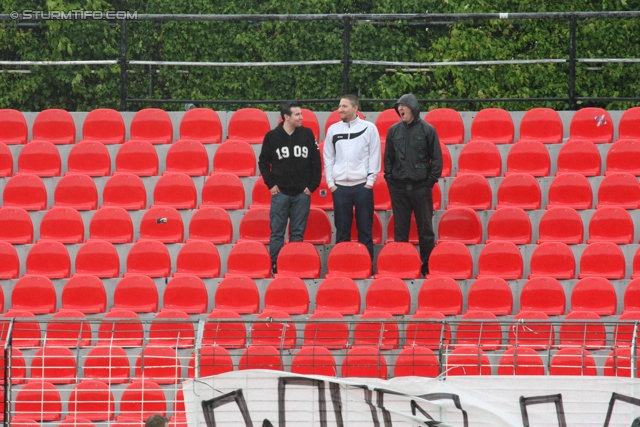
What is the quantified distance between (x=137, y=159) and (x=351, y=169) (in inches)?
105

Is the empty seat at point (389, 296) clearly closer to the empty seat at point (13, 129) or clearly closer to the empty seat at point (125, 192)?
the empty seat at point (125, 192)

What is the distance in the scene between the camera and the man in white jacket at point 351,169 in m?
12.0

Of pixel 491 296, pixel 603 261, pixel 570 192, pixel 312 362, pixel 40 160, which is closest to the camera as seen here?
pixel 312 362

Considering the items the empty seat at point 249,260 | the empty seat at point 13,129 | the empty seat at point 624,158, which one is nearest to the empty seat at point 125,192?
the empty seat at point 249,260

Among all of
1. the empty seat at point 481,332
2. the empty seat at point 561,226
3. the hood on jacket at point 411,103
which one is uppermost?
the hood on jacket at point 411,103

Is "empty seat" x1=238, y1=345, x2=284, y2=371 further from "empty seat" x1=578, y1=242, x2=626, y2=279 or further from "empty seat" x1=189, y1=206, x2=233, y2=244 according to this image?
"empty seat" x1=578, y1=242, x2=626, y2=279

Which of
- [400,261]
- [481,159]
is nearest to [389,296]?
[400,261]

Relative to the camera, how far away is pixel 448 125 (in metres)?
13.8

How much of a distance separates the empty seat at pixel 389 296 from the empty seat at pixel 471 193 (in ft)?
5.39

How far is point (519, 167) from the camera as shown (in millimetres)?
12961

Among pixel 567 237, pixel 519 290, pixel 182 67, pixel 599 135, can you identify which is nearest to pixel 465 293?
pixel 519 290

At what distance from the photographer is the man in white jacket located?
12.0m

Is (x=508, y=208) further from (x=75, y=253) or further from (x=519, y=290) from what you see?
(x=75, y=253)

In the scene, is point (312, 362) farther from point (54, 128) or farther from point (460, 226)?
point (54, 128)
